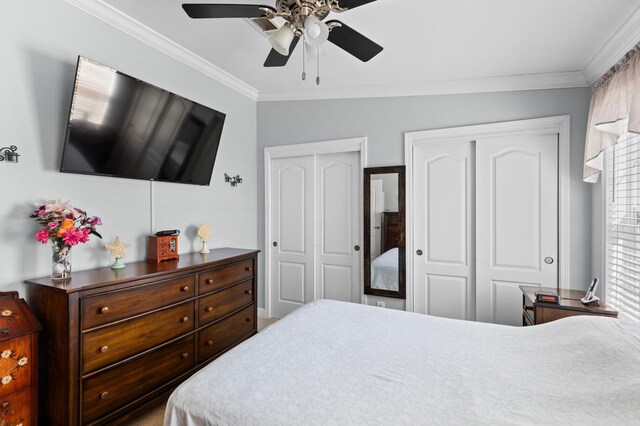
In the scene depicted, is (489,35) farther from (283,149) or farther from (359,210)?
(283,149)

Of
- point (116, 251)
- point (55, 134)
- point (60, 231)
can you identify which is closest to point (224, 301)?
point (116, 251)

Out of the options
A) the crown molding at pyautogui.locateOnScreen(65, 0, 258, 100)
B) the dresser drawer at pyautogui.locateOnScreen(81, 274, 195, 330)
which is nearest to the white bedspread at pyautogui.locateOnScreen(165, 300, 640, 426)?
the dresser drawer at pyautogui.locateOnScreen(81, 274, 195, 330)

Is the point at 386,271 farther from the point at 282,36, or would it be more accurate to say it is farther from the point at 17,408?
the point at 17,408

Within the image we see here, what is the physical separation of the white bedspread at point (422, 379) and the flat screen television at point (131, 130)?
5.34 ft

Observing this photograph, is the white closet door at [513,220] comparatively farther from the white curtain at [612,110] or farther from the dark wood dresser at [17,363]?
the dark wood dresser at [17,363]

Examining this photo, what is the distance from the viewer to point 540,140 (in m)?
2.95

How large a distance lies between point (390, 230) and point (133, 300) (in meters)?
2.43

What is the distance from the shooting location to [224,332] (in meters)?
2.71

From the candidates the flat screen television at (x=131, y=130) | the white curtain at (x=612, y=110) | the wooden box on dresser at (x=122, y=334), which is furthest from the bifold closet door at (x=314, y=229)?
the white curtain at (x=612, y=110)

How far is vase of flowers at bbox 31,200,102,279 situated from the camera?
1824 mm

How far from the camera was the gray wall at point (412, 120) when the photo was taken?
2838 millimetres

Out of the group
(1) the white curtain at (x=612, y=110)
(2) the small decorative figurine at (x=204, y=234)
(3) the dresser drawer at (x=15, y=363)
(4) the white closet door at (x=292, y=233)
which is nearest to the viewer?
(3) the dresser drawer at (x=15, y=363)

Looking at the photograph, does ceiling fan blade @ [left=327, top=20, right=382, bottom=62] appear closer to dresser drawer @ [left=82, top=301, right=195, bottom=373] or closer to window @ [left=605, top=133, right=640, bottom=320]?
window @ [left=605, top=133, right=640, bottom=320]

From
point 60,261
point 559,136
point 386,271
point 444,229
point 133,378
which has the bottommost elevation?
point 133,378
